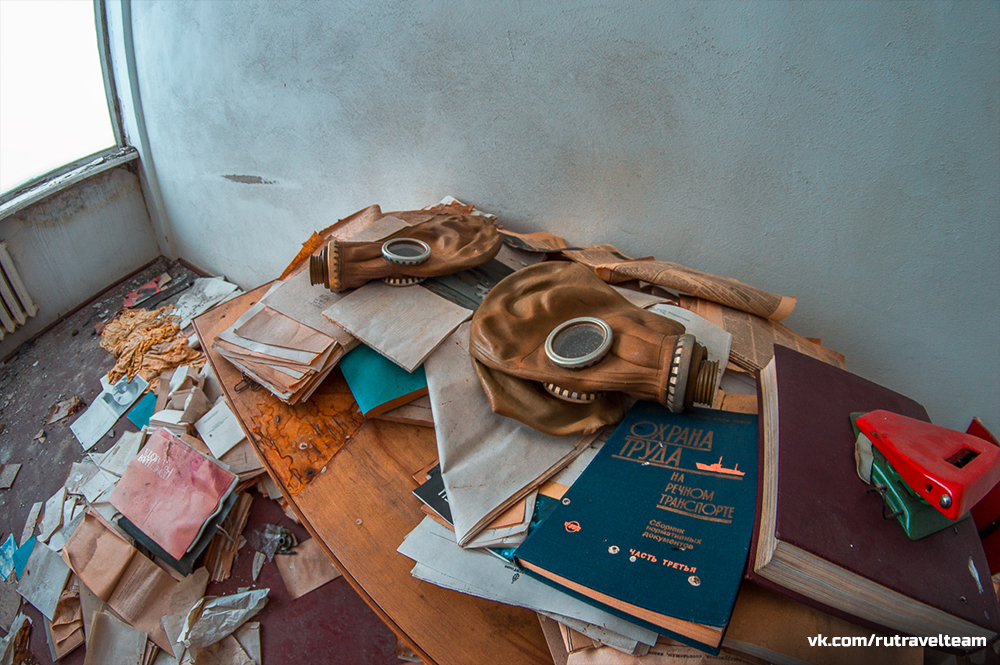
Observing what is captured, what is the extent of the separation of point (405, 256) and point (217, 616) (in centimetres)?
136

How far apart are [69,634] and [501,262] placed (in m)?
1.88

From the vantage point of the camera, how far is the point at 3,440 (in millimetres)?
2383

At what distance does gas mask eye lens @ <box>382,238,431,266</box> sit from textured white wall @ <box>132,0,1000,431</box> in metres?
0.60

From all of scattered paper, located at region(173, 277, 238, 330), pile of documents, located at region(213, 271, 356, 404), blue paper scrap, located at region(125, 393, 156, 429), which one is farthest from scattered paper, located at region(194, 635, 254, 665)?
scattered paper, located at region(173, 277, 238, 330)

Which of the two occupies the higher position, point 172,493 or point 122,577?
point 172,493

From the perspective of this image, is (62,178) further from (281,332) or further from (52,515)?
(281,332)

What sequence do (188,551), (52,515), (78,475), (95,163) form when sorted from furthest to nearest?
(95,163)
(78,475)
(52,515)
(188,551)

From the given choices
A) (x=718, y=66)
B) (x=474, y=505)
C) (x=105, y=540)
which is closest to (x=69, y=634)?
(x=105, y=540)

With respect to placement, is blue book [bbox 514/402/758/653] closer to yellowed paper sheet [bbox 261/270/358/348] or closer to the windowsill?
yellowed paper sheet [bbox 261/270/358/348]

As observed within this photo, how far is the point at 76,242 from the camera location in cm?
297

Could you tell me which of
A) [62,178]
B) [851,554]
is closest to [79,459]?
[62,178]

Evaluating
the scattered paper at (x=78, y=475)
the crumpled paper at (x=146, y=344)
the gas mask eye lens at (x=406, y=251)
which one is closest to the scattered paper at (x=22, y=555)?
the scattered paper at (x=78, y=475)

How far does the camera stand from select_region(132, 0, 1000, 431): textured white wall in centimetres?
112

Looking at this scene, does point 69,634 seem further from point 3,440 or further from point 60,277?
point 60,277
